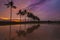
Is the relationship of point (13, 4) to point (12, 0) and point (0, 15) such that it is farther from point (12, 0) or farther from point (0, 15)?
point (0, 15)

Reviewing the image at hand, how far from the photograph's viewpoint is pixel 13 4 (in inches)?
790

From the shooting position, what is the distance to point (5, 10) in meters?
19.9

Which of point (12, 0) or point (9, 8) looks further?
point (9, 8)

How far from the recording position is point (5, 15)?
20359 millimetres

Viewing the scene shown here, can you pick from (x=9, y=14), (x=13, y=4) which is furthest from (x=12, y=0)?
(x=9, y=14)

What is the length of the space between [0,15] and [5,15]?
22.6 inches

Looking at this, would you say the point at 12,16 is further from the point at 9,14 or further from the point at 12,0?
the point at 12,0

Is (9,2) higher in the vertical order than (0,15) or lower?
higher

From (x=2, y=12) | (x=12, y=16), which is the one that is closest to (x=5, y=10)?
(x=2, y=12)

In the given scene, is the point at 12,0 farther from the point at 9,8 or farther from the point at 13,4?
the point at 9,8

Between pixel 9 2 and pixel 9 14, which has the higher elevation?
pixel 9 2

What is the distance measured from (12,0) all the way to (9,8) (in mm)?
1859

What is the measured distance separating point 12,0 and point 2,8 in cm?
139

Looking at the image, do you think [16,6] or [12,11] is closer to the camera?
[16,6]
